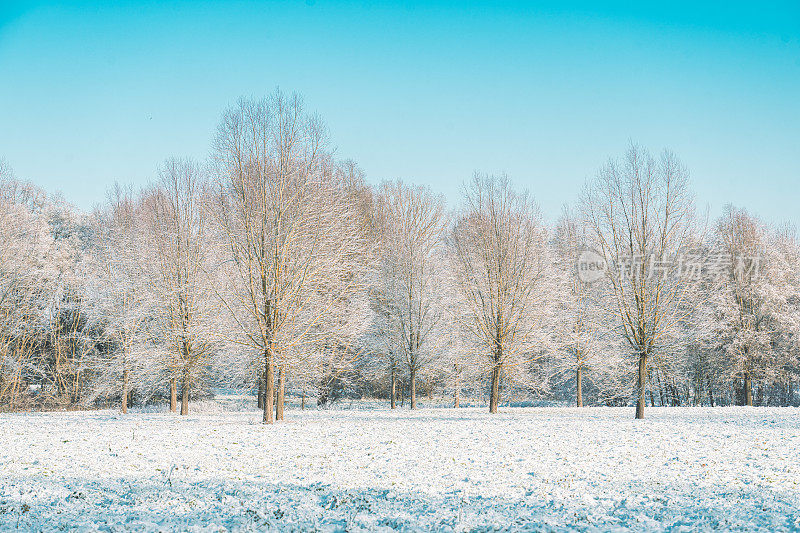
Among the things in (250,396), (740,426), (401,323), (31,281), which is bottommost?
(250,396)

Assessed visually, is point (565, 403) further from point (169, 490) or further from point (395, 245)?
point (169, 490)

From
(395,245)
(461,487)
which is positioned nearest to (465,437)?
(461,487)

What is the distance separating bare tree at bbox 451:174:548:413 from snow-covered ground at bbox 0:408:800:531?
7.58m

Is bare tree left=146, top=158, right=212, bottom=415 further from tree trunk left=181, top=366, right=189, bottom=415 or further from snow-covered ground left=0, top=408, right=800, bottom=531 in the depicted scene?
snow-covered ground left=0, top=408, right=800, bottom=531

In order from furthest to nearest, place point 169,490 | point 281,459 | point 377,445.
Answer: point 377,445 < point 281,459 < point 169,490

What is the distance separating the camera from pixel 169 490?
7992 mm

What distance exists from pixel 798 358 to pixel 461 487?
32.5 m

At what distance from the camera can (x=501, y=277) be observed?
2114cm

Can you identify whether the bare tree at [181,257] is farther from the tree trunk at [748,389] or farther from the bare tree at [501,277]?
the tree trunk at [748,389]

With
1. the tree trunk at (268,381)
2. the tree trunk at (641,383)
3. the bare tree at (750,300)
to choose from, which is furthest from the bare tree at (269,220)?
the bare tree at (750,300)

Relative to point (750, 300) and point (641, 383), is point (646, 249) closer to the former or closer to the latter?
point (641, 383)

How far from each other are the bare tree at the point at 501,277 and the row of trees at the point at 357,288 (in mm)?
99

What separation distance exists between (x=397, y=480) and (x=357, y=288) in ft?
58.5

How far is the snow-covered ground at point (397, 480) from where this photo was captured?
6895 millimetres
